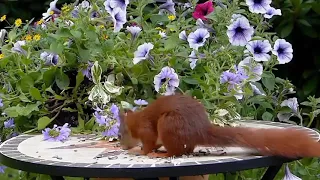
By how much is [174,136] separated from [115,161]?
0.14 meters

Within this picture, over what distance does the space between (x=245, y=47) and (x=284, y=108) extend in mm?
354

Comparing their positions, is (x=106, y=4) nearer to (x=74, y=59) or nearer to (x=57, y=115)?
(x=74, y=59)

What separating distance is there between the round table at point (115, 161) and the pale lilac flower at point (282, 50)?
17.4 inches

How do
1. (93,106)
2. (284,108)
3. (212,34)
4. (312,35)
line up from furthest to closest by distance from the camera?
(312,35)
(284,108)
(212,34)
(93,106)

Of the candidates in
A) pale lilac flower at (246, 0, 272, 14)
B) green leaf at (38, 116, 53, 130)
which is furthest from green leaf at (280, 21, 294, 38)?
green leaf at (38, 116, 53, 130)

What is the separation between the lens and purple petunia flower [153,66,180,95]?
183 cm

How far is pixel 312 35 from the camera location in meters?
3.27

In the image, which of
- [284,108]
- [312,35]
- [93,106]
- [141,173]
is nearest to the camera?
→ [141,173]

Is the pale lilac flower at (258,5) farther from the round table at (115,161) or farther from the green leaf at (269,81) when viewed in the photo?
the round table at (115,161)

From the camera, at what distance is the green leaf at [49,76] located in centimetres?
205

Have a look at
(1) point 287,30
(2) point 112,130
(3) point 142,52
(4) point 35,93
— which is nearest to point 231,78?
(3) point 142,52

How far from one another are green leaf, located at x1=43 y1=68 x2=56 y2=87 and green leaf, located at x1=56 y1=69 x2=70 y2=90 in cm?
2

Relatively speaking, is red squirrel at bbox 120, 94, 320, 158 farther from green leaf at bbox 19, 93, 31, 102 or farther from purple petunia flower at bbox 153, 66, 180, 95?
green leaf at bbox 19, 93, 31, 102

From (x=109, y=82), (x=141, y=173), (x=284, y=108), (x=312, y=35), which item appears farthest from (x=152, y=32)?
(x=312, y=35)
